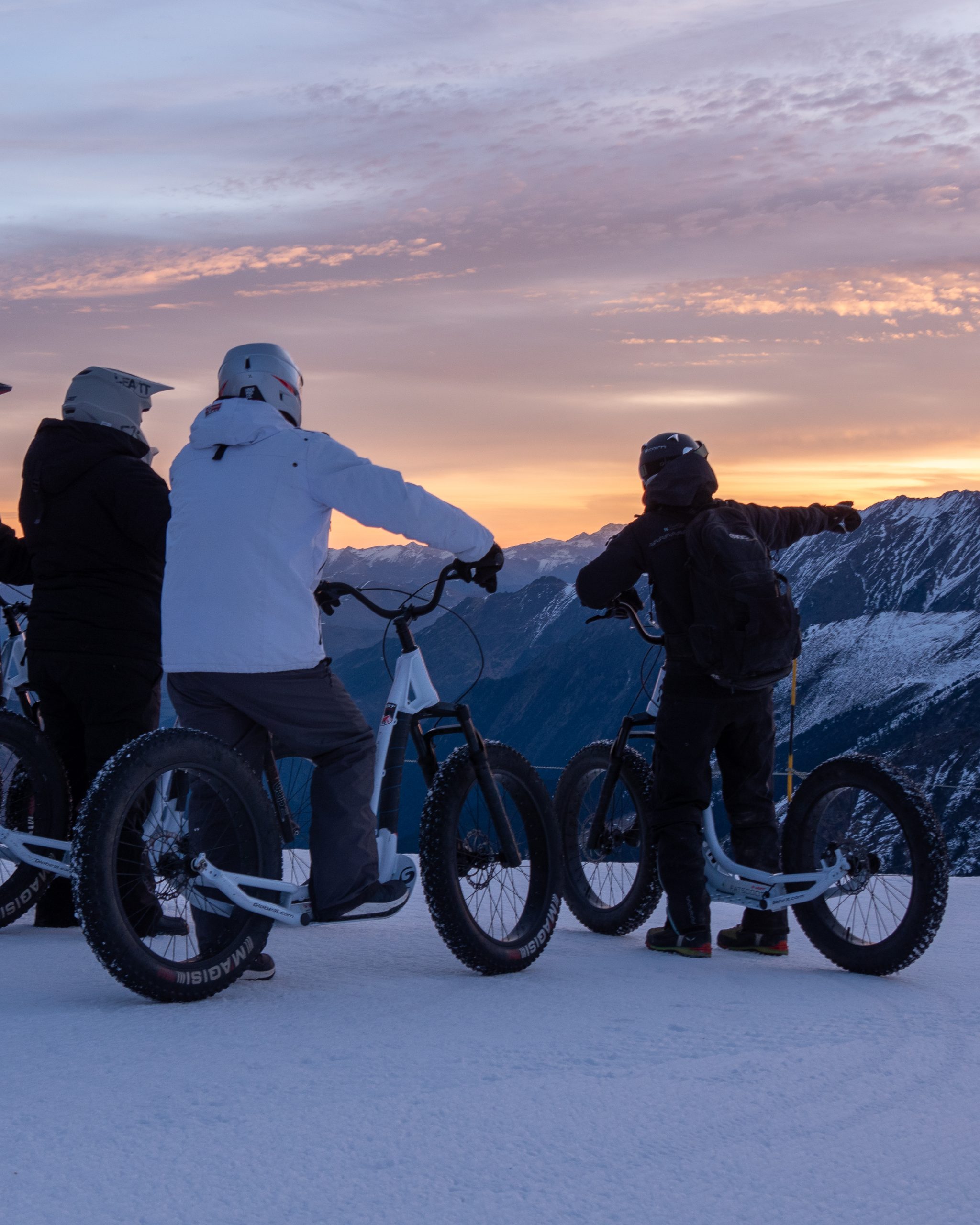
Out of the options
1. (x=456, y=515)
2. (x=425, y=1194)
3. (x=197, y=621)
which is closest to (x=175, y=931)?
(x=197, y=621)

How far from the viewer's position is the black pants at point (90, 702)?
14.8 feet

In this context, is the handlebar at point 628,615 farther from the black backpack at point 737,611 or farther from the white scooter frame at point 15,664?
the white scooter frame at point 15,664

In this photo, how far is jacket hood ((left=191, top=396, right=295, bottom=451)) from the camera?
12.2 feet

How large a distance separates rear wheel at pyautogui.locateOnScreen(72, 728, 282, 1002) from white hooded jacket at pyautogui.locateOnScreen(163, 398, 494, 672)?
339mm

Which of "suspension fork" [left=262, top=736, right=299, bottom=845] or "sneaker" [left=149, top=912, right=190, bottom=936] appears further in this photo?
"suspension fork" [left=262, top=736, right=299, bottom=845]


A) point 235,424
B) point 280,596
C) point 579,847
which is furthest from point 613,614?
point 235,424

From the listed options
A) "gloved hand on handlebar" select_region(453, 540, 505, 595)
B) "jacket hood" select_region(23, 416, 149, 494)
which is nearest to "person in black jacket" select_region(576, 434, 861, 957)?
"gloved hand on handlebar" select_region(453, 540, 505, 595)

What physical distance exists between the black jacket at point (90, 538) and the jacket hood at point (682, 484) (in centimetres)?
187

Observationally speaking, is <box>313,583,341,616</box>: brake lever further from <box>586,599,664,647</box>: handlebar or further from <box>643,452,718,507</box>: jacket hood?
<box>643,452,718,507</box>: jacket hood

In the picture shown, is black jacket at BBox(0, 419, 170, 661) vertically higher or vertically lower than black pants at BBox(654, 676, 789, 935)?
higher

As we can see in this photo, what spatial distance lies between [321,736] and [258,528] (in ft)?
2.18

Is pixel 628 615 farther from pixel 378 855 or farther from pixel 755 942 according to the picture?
pixel 378 855

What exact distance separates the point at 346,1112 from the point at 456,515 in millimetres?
1909

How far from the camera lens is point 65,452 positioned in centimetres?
459
